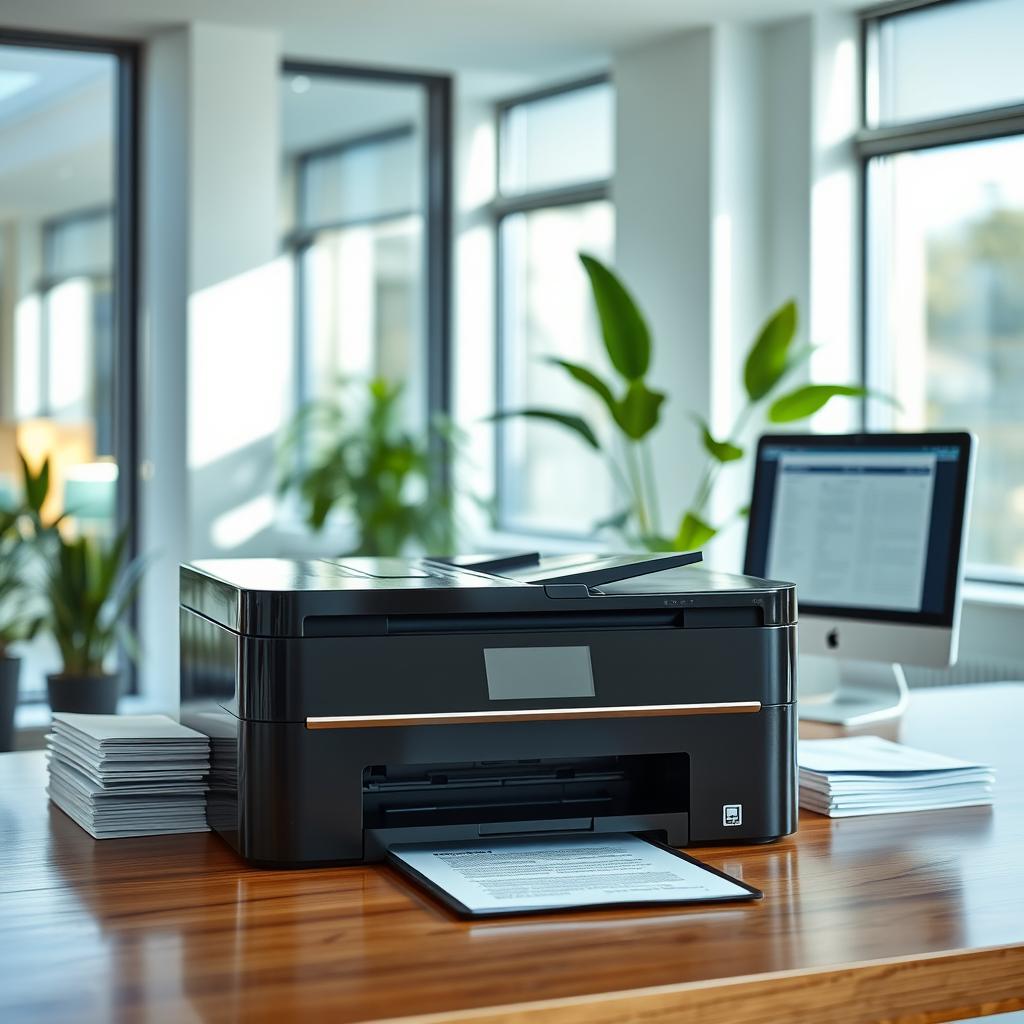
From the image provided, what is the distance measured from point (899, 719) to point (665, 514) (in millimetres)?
3067

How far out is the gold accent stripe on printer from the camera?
134 centimetres

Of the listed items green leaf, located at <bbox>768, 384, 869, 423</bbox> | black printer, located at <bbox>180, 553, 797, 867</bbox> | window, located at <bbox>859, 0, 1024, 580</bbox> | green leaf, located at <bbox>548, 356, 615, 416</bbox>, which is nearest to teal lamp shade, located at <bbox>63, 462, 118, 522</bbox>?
green leaf, located at <bbox>548, 356, 615, 416</bbox>

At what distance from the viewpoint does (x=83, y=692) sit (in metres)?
4.43

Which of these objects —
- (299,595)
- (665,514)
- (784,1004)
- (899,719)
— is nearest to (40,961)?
(299,595)

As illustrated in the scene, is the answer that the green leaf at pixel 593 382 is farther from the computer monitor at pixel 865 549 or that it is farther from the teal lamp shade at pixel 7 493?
the teal lamp shade at pixel 7 493

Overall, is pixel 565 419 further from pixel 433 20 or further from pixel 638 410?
pixel 433 20

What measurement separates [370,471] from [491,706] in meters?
4.25

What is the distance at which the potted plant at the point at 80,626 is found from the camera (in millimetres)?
4422

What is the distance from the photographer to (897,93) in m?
4.90

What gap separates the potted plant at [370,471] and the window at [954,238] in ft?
5.48

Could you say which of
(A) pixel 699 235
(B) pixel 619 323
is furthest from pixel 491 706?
(A) pixel 699 235

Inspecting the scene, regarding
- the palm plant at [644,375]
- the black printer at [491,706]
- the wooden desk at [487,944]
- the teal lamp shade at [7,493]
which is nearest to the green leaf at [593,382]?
the palm plant at [644,375]

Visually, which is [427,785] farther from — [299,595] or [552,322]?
[552,322]

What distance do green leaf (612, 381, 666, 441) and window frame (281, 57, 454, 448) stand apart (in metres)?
1.72
